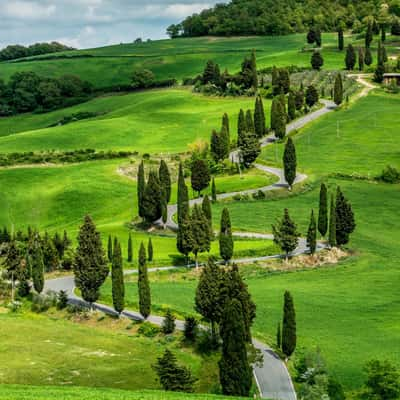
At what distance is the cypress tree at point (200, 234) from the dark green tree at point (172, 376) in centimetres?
3966

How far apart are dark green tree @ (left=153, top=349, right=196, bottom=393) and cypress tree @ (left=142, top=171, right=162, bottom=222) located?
61.2m

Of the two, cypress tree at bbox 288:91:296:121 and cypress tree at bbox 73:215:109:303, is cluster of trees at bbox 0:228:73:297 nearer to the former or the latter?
cypress tree at bbox 73:215:109:303

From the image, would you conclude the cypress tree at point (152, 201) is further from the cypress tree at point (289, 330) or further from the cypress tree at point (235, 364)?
the cypress tree at point (235, 364)

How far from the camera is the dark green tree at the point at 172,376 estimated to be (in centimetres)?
5412

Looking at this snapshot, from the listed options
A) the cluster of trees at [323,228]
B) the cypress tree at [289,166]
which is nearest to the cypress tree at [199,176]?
the cypress tree at [289,166]

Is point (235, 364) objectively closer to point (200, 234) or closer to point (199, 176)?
point (200, 234)

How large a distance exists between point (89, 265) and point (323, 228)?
37039 millimetres

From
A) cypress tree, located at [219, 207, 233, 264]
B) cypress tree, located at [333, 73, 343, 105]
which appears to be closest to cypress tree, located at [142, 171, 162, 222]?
cypress tree, located at [219, 207, 233, 264]

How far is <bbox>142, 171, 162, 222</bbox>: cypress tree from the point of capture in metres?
115

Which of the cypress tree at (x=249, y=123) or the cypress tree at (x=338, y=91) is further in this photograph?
the cypress tree at (x=338, y=91)

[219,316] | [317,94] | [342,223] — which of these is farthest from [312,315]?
[317,94]

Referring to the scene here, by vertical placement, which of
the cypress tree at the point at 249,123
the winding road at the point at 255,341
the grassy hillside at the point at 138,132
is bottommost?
the winding road at the point at 255,341

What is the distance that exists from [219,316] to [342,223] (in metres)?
36.4

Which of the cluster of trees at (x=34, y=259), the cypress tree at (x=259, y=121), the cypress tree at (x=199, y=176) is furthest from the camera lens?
the cypress tree at (x=259, y=121)
